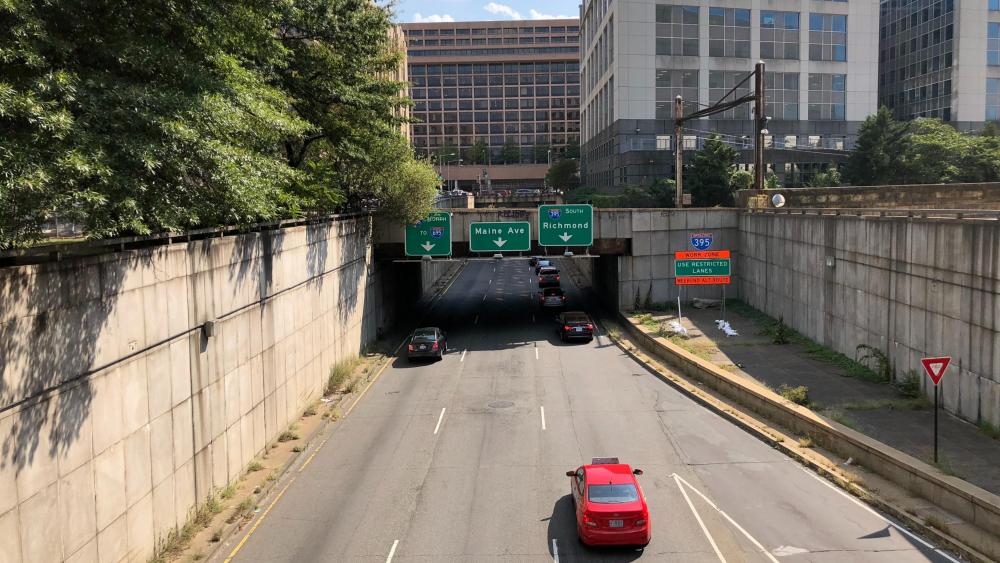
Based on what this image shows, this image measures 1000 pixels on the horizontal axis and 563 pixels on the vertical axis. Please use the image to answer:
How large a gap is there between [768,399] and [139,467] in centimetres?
→ 1903

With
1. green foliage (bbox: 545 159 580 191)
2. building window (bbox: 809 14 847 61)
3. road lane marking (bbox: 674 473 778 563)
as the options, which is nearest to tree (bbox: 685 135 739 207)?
building window (bbox: 809 14 847 61)

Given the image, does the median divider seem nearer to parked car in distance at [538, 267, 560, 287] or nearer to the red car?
the red car

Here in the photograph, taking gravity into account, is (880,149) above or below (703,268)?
above

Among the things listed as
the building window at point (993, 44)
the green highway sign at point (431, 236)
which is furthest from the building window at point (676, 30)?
the green highway sign at point (431, 236)

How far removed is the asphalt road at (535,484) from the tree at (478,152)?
156715 millimetres

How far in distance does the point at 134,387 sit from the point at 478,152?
17450 centimetres

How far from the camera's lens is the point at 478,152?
609ft

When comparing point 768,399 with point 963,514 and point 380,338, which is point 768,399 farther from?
point 380,338

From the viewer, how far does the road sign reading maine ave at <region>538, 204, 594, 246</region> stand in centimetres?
4397

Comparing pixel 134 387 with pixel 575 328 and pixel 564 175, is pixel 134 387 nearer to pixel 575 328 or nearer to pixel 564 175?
pixel 575 328

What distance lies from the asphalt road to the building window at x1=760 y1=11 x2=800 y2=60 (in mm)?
61013

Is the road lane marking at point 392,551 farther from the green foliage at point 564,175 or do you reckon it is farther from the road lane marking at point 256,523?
the green foliage at point 564,175

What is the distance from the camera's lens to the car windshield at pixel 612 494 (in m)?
15.6

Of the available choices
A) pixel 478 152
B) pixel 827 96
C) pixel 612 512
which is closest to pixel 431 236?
pixel 612 512
